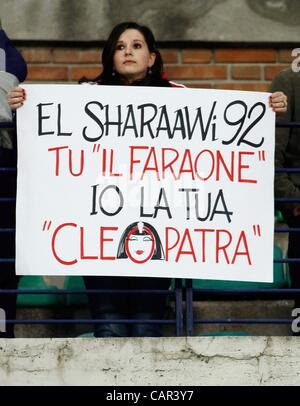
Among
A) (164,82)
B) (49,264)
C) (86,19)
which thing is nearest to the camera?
(49,264)

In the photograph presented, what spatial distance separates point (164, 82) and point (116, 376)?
1482 millimetres

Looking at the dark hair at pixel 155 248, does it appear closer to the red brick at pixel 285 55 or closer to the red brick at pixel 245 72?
the red brick at pixel 245 72

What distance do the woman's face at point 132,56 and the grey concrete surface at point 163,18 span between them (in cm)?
184

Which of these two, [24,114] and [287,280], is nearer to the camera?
[24,114]

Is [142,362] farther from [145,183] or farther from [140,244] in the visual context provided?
[145,183]

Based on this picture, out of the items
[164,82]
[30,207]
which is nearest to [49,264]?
[30,207]

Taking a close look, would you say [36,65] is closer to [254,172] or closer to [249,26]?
[249,26]

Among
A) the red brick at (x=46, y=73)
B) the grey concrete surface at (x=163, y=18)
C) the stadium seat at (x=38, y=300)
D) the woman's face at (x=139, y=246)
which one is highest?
the grey concrete surface at (x=163, y=18)

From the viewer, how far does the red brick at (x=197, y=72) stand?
28.2 ft

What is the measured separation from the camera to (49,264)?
6.13 metres

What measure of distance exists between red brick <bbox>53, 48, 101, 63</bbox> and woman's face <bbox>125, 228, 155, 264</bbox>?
2.66 meters

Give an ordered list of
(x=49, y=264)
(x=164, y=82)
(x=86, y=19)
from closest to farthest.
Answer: (x=49, y=264) → (x=164, y=82) → (x=86, y=19)

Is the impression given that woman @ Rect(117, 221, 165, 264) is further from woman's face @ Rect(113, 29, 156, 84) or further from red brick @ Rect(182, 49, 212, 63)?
red brick @ Rect(182, 49, 212, 63)

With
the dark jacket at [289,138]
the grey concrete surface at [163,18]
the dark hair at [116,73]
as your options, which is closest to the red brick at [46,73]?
the grey concrete surface at [163,18]
